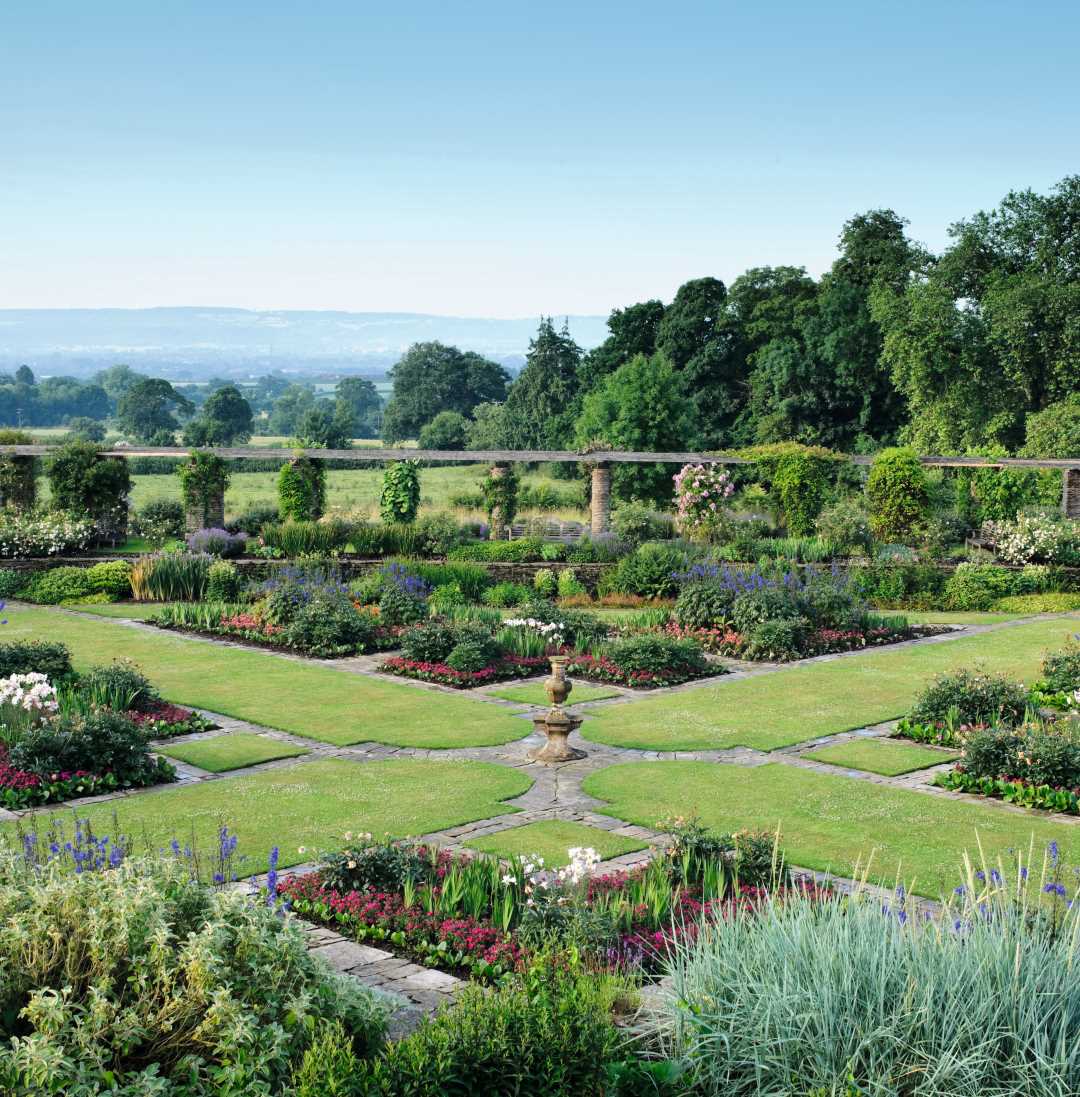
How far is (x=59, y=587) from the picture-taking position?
17.8 m

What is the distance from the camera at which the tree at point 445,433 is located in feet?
175

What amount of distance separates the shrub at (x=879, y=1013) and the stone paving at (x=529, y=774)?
1340mm

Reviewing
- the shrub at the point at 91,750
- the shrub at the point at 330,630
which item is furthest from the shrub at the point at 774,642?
the shrub at the point at 91,750

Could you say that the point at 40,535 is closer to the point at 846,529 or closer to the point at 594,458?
the point at 594,458

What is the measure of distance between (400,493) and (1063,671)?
11.6 meters

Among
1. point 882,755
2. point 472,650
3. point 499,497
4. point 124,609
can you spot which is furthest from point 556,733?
point 499,497

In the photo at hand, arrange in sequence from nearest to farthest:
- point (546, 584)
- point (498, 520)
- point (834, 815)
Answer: point (834, 815) < point (546, 584) < point (498, 520)

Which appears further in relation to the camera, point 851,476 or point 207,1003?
point 851,476

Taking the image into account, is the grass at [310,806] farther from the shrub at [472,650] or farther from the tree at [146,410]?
the tree at [146,410]

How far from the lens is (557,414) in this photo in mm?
45562

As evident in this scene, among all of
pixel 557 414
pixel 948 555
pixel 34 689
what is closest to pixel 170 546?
pixel 34 689

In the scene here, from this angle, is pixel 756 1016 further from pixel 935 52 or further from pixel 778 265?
pixel 778 265

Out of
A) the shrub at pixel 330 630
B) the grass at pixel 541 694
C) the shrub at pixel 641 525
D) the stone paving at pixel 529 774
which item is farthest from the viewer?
the shrub at pixel 641 525

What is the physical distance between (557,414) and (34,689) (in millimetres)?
36860
